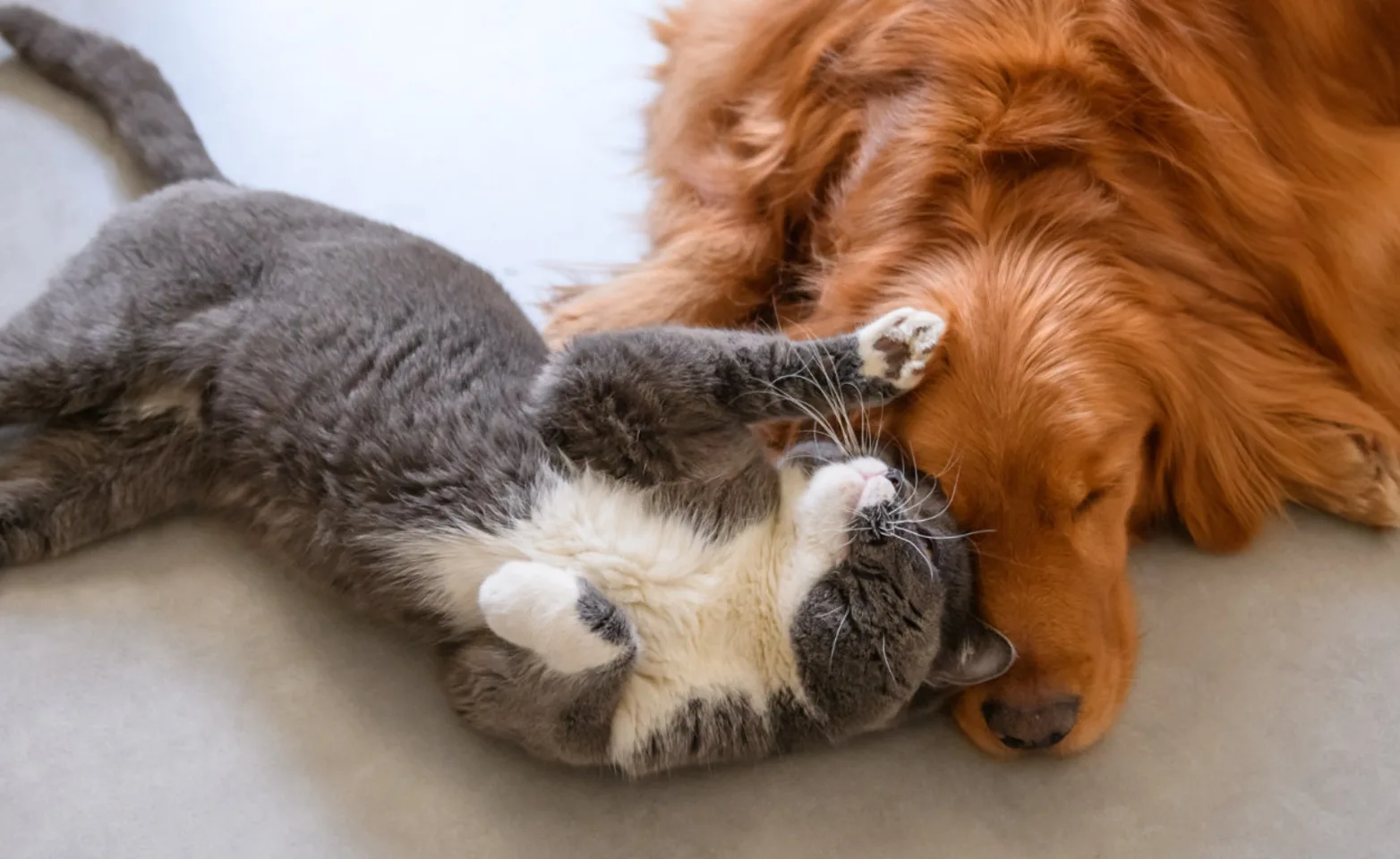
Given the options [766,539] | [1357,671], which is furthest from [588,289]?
[1357,671]

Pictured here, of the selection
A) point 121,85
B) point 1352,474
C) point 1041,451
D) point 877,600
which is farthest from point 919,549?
point 121,85

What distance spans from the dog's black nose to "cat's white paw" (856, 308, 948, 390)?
0.43 meters

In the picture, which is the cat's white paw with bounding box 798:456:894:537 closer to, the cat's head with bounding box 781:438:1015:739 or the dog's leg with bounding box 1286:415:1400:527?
the cat's head with bounding box 781:438:1015:739

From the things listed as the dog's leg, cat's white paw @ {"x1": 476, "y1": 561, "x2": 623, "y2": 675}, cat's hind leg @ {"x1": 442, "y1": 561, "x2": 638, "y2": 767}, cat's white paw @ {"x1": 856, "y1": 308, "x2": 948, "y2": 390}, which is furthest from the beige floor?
cat's white paw @ {"x1": 856, "y1": 308, "x2": 948, "y2": 390}

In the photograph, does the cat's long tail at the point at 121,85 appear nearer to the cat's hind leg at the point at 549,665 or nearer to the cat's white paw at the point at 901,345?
the cat's hind leg at the point at 549,665

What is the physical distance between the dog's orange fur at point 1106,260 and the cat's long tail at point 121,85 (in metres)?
1.03

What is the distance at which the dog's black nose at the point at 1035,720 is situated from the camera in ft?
4.41

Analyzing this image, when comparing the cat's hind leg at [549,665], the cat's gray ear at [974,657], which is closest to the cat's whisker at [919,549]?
the cat's gray ear at [974,657]

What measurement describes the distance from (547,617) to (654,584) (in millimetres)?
162

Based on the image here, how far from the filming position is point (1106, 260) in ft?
4.69

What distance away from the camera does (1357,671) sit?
4.94 feet

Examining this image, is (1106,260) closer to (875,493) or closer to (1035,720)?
(875,493)

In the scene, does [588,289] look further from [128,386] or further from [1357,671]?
[1357,671]

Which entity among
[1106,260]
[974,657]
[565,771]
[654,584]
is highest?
[1106,260]
